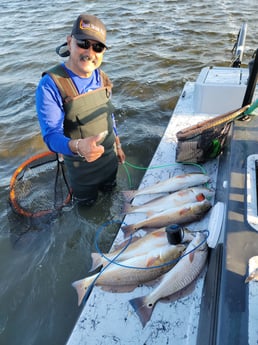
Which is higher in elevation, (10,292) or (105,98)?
(105,98)

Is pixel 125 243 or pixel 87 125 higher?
pixel 87 125

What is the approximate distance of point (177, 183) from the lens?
12.1 feet

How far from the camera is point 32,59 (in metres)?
10.3

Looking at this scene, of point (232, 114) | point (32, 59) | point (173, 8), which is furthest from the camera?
point (173, 8)

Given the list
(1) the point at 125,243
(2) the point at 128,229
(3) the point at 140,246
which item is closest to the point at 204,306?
(3) the point at 140,246

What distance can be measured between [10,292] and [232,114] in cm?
338

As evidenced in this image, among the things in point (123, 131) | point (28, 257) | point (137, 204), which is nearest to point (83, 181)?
point (137, 204)

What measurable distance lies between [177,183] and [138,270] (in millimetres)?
1277

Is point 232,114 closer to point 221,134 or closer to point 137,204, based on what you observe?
point 221,134

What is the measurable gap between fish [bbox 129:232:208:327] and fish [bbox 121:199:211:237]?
0.55 m

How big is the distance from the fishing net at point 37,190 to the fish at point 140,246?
176 cm

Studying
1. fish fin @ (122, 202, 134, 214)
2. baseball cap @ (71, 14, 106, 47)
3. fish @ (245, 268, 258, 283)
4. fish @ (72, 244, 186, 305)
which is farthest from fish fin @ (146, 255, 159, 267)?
baseball cap @ (71, 14, 106, 47)

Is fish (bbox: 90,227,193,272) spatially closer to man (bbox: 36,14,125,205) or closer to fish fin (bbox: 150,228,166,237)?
fish fin (bbox: 150,228,166,237)

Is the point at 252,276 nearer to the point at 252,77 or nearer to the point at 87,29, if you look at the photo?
the point at 252,77
